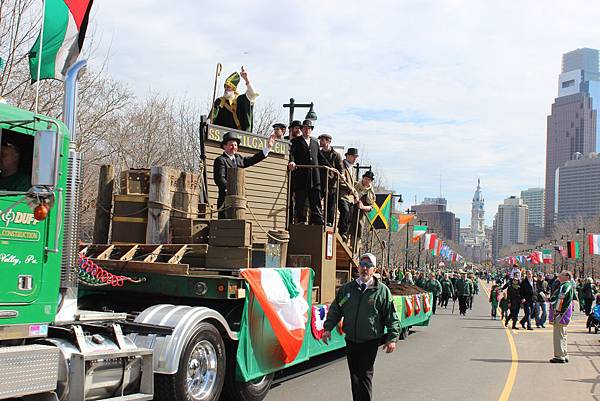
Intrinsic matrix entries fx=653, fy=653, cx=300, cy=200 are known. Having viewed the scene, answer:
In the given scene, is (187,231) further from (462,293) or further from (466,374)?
(462,293)

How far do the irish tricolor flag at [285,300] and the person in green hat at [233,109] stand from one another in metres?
3.21

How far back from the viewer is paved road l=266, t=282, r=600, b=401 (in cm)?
938

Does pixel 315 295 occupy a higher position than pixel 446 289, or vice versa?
pixel 315 295

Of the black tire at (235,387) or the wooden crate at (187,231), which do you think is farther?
the wooden crate at (187,231)

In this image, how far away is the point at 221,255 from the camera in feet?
26.7

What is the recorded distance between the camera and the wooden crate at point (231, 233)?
813 centimetres

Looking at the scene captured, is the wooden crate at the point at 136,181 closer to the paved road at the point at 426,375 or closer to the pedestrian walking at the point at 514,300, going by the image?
the paved road at the point at 426,375

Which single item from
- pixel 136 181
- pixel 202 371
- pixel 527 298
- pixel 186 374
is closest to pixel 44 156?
pixel 186 374

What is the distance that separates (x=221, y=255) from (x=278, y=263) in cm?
122

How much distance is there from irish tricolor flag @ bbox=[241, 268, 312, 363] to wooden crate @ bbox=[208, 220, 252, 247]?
0.42 m

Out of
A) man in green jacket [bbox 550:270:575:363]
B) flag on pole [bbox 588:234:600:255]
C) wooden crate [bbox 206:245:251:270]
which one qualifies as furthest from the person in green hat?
flag on pole [bbox 588:234:600:255]

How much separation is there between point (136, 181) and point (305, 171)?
3531 millimetres

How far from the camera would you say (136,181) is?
29.0 feet

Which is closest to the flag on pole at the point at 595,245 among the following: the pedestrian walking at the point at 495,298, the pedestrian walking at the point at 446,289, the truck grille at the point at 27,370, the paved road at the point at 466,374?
the pedestrian walking at the point at 446,289
